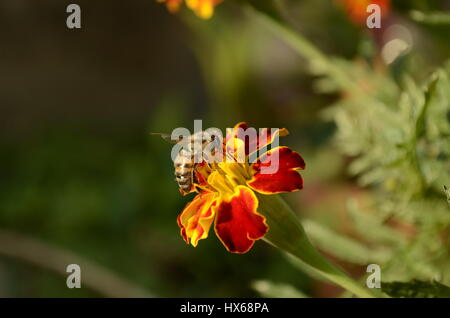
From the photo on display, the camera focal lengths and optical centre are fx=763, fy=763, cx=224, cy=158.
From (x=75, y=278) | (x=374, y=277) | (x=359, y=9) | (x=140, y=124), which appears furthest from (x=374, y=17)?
(x=140, y=124)

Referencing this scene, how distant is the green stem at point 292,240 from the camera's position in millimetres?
441

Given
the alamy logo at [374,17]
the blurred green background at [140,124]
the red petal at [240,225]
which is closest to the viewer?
the red petal at [240,225]

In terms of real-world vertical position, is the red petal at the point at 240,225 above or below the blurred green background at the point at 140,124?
below

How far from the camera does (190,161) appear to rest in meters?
0.45

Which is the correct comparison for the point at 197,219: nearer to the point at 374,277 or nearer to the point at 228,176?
the point at 228,176

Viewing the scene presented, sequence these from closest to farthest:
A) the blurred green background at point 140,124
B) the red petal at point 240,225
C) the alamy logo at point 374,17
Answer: the red petal at point 240,225 < the alamy logo at point 374,17 < the blurred green background at point 140,124

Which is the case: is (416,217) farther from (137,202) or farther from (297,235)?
(137,202)

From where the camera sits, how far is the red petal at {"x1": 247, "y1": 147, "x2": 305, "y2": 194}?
0.41m

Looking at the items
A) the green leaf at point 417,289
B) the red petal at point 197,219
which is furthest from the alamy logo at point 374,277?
the red petal at point 197,219

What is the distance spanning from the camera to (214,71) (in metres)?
1.32

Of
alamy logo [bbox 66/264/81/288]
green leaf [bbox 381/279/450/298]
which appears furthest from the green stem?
alamy logo [bbox 66/264/81/288]

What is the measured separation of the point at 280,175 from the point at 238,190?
27 mm

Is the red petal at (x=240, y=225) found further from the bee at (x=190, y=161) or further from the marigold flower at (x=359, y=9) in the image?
the marigold flower at (x=359, y=9)

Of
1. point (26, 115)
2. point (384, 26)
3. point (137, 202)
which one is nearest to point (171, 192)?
point (137, 202)
